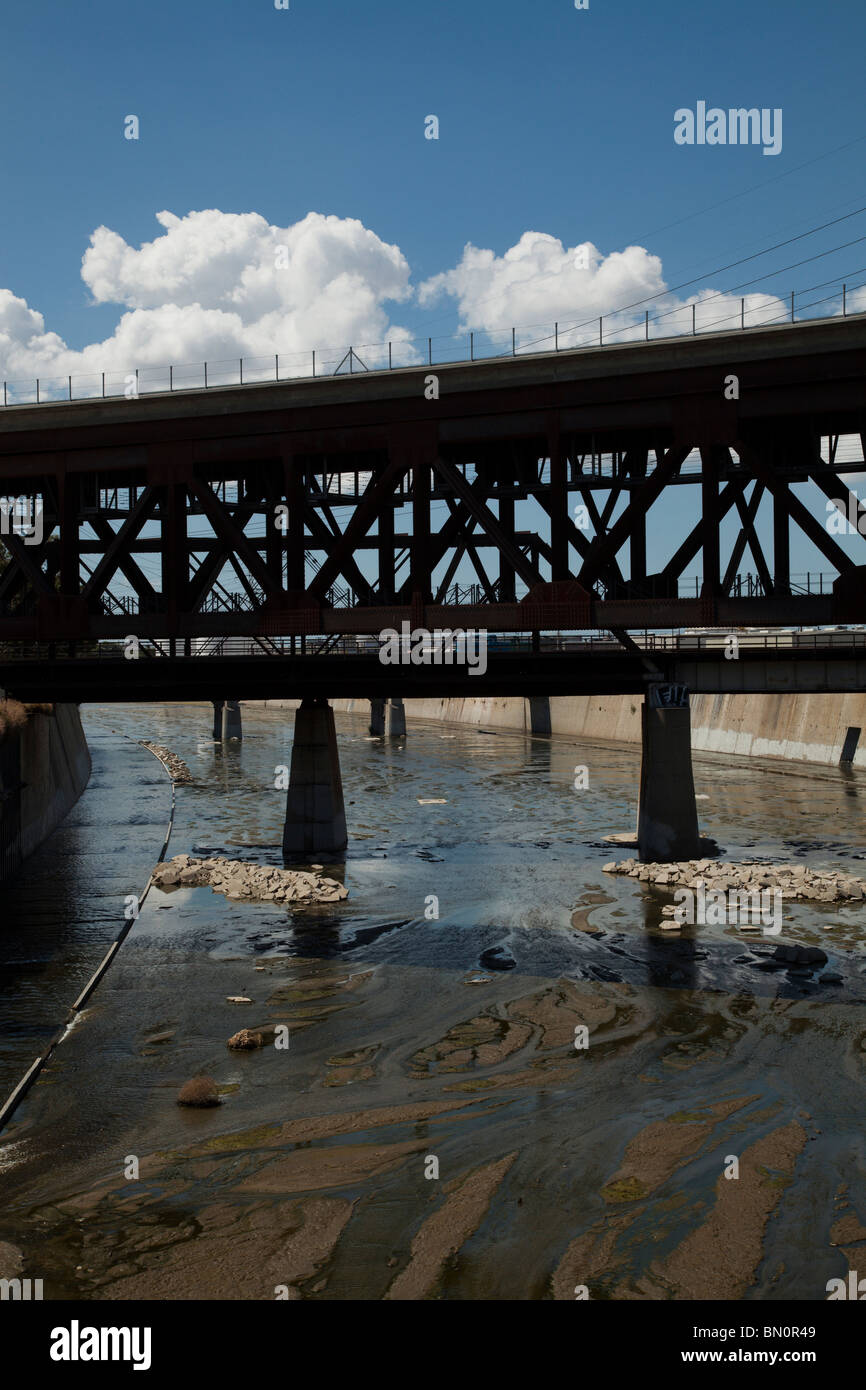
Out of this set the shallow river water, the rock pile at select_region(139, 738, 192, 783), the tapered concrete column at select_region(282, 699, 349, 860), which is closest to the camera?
the shallow river water

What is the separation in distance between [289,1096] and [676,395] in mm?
25431

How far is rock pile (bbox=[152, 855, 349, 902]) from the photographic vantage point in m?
36.4

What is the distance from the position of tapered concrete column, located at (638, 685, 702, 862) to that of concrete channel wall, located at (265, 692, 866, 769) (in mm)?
23702

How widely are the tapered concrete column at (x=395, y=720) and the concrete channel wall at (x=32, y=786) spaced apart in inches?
1697

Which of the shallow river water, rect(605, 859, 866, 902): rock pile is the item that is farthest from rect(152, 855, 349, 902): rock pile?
rect(605, 859, 866, 902): rock pile

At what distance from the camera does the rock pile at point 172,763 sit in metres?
73.8

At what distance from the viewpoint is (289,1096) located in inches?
765

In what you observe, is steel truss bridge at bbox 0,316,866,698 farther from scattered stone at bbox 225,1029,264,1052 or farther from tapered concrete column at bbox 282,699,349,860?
scattered stone at bbox 225,1029,264,1052

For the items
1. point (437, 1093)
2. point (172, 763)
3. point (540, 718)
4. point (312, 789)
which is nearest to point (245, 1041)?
point (437, 1093)

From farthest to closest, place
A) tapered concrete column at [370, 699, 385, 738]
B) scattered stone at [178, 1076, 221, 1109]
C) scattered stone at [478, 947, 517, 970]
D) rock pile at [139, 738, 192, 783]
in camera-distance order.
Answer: tapered concrete column at [370, 699, 385, 738]
rock pile at [139, 738, 192, 783]
scattered stone at [478, 947, 517, 970]
scattered stone at [178, 1076, 221, 1109]

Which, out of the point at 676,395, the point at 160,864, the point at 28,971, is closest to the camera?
the point at 28,971
